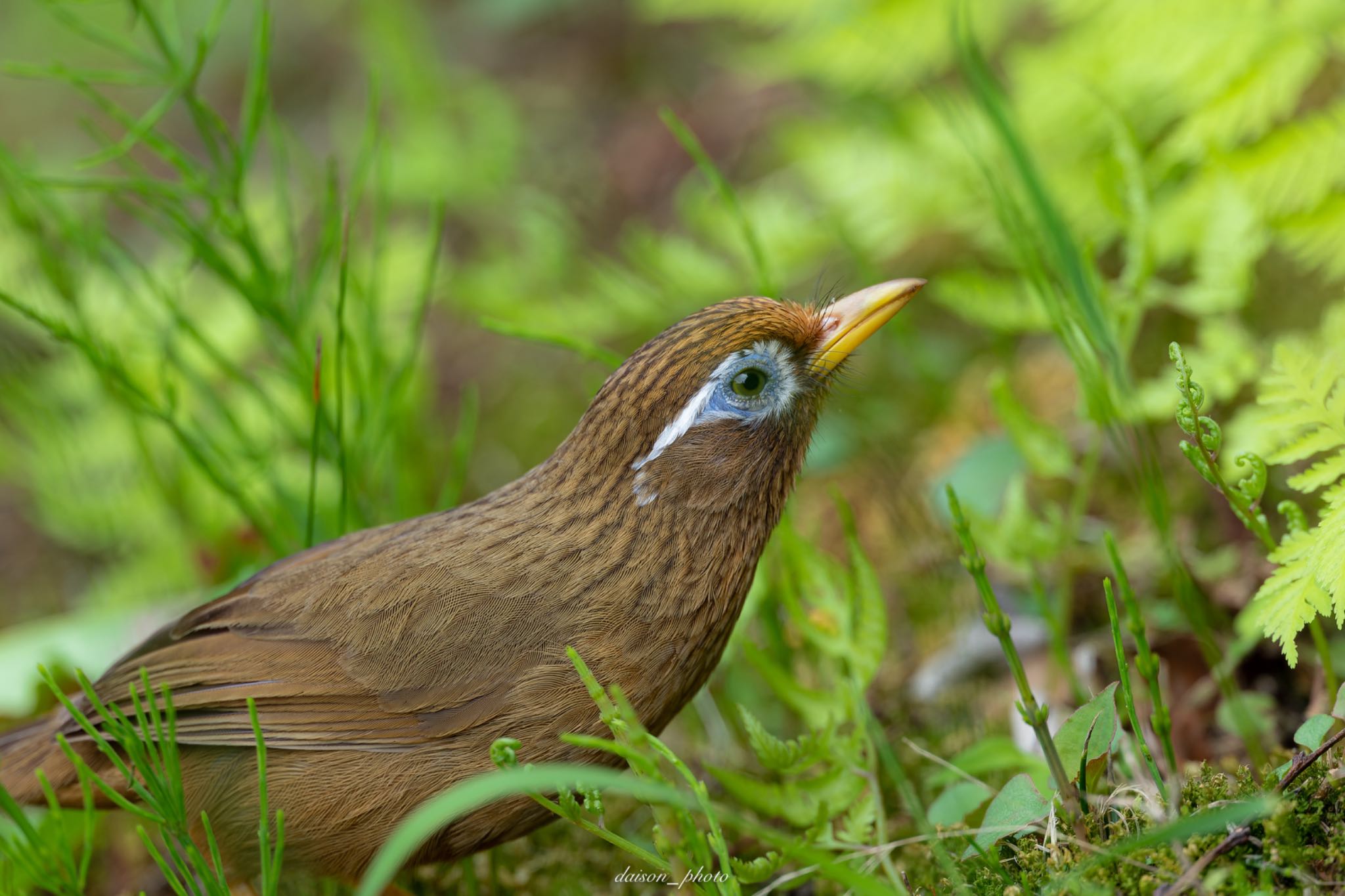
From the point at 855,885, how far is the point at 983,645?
229cm

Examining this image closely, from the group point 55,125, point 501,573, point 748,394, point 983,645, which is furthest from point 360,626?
point 55,125

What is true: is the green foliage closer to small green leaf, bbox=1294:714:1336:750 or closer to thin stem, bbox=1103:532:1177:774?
thin stem, bbox=1103:532:1177:774

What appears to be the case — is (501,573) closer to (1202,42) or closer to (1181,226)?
(1181,226)

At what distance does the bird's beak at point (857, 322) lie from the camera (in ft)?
10.1

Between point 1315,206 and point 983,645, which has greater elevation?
point 1315,206

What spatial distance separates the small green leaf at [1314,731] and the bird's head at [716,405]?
4.31ft

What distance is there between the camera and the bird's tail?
10.7 feet

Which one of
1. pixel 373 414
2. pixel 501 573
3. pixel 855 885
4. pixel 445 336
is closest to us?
pixel 855 885

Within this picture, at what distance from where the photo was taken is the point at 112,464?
6113 mm

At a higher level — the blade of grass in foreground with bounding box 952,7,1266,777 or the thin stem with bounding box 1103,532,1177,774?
the blade of grass in foreground with bounding box 952,7,1266,777

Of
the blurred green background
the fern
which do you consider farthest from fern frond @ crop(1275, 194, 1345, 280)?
the fern

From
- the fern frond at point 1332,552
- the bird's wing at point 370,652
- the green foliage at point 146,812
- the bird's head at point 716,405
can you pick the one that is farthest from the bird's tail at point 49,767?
the fern frond at point 1332,552

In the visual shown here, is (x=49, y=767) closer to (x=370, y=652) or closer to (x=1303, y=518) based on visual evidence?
(x=370, y=652)

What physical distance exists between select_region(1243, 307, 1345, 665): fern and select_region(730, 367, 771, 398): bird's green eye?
118 cm
